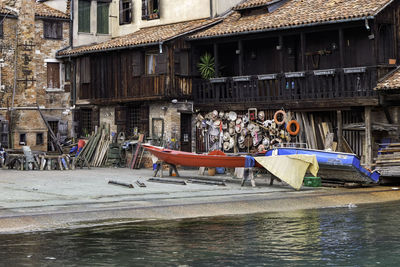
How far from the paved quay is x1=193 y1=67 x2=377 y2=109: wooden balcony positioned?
3695 mm

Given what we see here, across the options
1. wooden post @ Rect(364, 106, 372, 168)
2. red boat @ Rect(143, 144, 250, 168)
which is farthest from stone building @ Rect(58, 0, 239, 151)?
wooden post @ Rect(364, 106, 372, 168)

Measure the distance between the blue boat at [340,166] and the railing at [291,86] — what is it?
3.33 meters

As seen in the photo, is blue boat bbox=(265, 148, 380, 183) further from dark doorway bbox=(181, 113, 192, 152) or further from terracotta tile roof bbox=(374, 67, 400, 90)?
dark doorway bbox=(181, 113, 192, 152)

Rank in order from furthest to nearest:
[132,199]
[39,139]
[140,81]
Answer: [39,139]
[140,81]
[132,199]

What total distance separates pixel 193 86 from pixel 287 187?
368 inches

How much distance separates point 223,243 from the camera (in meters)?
13.8

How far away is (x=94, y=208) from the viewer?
59.1 feet

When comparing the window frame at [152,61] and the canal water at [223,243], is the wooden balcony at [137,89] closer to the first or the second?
the window frame at [152,61]

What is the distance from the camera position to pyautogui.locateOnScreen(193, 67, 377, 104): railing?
26.0 m

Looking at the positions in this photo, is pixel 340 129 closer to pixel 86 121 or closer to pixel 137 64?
pixel 137 64

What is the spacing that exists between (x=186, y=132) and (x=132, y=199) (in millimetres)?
12763

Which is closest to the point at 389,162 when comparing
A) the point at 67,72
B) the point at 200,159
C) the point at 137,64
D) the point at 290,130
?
the point at 290,130

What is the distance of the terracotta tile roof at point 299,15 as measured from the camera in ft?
85.4

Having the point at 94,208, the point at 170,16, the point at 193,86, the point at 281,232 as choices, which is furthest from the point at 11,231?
the point at 170,16
